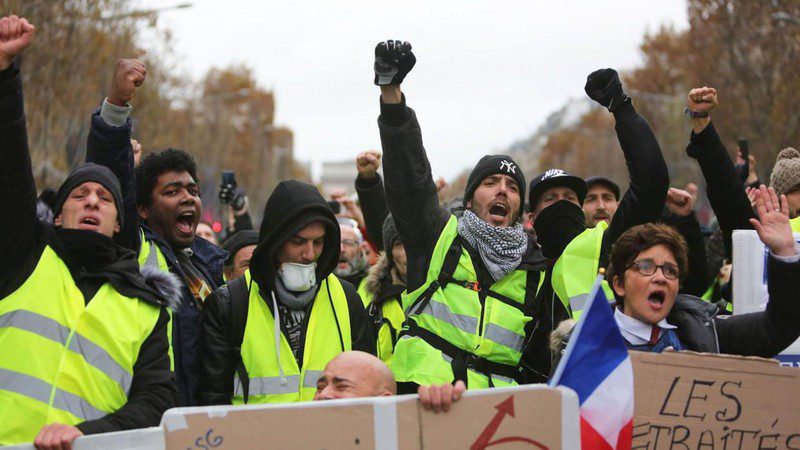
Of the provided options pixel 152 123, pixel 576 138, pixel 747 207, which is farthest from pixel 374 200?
pixel 576 138

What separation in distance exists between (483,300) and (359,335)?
54 centimetres

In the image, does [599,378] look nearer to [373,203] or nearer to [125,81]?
[125,81]

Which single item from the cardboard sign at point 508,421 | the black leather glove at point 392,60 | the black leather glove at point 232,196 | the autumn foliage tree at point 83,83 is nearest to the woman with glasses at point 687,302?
the cardboard sign at point 508,421

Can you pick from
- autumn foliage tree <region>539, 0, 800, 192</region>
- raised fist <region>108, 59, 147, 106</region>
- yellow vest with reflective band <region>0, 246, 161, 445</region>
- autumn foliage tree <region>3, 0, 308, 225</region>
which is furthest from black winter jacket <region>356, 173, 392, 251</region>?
autumn foliage tree <region>539, 0, 800, 192</region>

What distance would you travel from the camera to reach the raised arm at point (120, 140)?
Result: 4.69 metres

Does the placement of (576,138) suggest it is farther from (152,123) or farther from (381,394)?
(381,394)

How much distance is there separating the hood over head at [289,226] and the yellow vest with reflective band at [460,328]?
1.28 ft

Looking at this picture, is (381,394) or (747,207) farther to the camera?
(747,207)

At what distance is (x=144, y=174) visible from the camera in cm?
548

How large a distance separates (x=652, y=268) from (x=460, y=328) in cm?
84

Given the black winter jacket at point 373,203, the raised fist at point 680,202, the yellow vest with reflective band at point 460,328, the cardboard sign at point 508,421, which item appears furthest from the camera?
the black winter jacket at point 373,203

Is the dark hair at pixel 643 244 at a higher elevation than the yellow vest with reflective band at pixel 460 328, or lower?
higher

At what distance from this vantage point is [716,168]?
5367mm

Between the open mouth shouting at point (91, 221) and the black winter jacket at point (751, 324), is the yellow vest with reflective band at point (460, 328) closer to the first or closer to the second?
the black winter jacket at point (751, 324)
